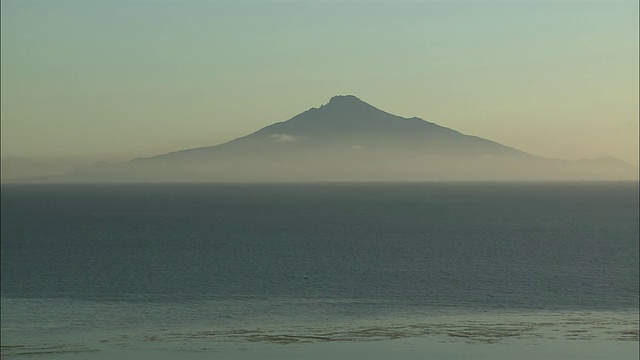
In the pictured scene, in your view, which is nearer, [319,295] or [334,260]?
[319,295]

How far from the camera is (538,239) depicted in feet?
270

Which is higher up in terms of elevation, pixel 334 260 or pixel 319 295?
pixel 334 260

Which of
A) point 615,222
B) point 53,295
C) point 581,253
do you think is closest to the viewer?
point 53,295

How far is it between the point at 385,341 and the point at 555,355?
5.54 meters

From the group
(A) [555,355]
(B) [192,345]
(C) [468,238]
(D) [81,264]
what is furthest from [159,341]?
(C) [468,238]

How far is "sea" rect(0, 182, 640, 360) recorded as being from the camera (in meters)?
30.9

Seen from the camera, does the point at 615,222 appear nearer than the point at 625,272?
No

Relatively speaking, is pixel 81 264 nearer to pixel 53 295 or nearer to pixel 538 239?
pixel 53 295

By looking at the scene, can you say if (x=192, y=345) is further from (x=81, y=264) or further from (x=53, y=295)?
(x=81, y=264)

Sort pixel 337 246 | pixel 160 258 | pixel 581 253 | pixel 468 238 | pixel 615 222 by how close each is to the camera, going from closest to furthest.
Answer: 1. pixel 160 258
2. pixel 581 253
3. pixel 337 246
4. pixel 468 238
5. pixel 615 222

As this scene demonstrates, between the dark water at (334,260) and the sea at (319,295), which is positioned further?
the dark water at (334,260)

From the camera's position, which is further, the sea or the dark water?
the dark water

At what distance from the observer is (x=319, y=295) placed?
43.3 m

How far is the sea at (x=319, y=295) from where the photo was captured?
30875 mm
